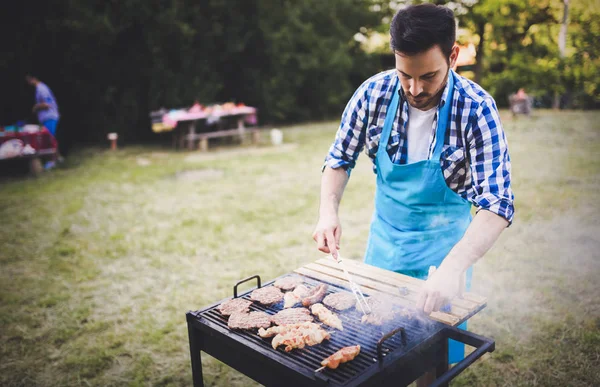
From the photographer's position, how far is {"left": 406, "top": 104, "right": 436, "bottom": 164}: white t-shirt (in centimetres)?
232

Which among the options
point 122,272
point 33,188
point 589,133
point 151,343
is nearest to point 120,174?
point 33,188

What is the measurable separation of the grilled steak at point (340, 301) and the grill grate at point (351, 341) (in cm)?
4

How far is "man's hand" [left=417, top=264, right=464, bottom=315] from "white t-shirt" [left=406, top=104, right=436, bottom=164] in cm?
70

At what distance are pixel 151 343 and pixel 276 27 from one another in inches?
637

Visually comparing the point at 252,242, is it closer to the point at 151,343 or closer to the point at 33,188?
the point at 151,343

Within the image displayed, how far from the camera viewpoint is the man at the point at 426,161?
6.36 ft

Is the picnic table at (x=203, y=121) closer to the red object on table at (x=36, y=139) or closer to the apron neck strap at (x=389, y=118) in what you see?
the red object on table at (x=36, y=139)

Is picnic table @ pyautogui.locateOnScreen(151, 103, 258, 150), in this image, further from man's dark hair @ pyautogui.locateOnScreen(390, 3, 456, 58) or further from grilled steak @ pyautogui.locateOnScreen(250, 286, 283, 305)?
man's dark hair @ pyautogui.locateOnScreen(390, 3, 456, 58)

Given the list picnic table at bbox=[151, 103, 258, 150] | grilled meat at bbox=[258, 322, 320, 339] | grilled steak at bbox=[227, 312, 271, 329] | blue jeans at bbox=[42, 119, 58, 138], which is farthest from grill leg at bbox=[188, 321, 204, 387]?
blue jeans at bbox=[42, 119, 58, 138]

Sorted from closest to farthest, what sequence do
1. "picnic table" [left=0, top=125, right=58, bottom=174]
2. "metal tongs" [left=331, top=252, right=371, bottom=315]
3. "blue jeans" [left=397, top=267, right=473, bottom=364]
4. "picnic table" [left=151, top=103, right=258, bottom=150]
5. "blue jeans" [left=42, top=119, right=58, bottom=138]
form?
"metal tongs" [left=331, top=252, right=371, bottom=315]
"blue jeans" [left=397, top=267, right=473, bottom=364]
"picnic table" [left=0, top=125, right=58, bottom=174]
"blue jeans" [left=42, top=119, right=58, bottom=138]
"picnic table" [left=151, top=103, right=258, bottom=150]

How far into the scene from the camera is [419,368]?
2.01 m

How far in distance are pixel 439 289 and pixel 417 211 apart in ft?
2.08

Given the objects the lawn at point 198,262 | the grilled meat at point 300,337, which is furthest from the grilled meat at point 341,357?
the lawn at point 198,262

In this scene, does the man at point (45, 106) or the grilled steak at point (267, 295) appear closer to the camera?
the grilled steak at point (267, 295)
